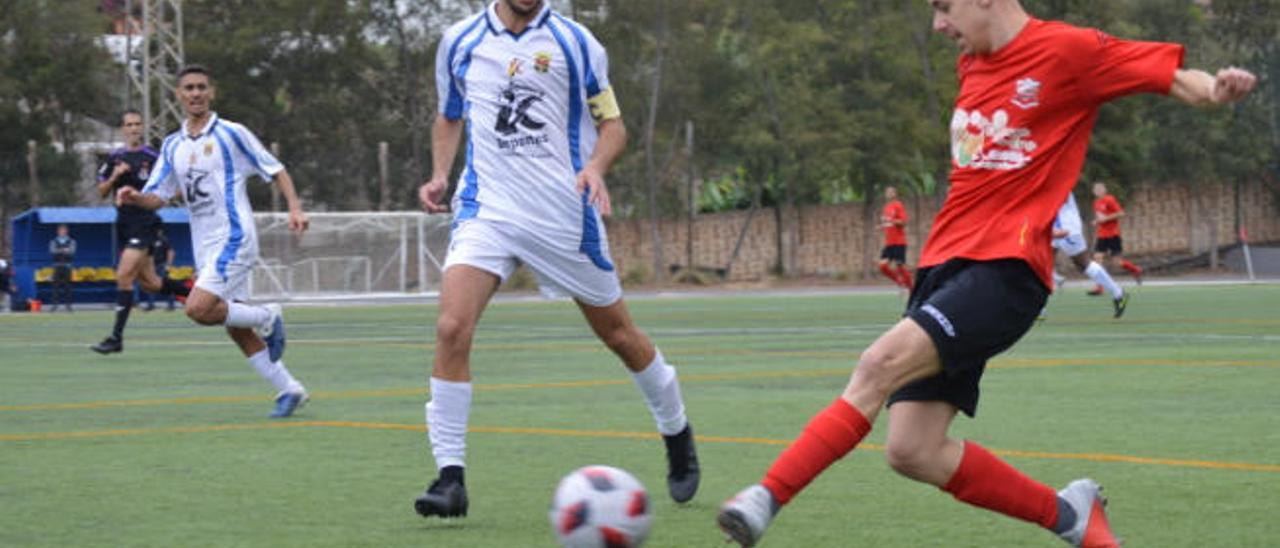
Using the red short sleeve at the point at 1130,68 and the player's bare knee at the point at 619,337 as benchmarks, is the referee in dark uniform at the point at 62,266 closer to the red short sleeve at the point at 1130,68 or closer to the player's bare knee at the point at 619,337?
the player's bare knee at the point at 619,337

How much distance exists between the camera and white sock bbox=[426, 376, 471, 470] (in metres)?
7.82

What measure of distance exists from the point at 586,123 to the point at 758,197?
176 ft

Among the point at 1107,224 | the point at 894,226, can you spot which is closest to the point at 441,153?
the point at 1107,224

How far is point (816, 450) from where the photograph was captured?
5.86 meters

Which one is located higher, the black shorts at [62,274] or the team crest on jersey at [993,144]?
the team crest on jersey at [993,144]

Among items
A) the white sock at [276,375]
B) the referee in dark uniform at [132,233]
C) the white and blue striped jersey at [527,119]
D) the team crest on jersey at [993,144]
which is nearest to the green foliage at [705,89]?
the referee in dark uniform at [132,233]

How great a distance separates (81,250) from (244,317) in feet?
104

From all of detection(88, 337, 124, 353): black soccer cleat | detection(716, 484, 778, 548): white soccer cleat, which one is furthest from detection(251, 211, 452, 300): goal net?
detection(716, 484, 778, 548): white soccer cleat

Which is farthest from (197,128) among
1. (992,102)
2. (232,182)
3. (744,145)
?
(744,145)

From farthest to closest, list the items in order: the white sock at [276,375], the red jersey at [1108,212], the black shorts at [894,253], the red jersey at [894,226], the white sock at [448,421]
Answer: the red jersey at [894,226]
the black shorts at [894,253]
the red jersey at [1108,212]
the white sock at [276,375]
the white sock at [448,421]

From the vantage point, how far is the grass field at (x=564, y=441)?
24.6ft

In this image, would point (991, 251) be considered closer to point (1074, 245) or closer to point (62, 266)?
point (1074, 245)

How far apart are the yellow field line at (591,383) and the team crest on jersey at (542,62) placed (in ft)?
19.5

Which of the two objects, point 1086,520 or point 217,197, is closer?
point 1086,520
